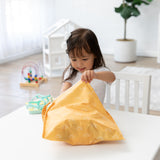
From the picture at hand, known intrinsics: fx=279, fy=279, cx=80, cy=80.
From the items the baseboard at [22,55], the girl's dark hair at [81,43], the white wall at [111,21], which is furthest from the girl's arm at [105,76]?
the white wall at [111,21]

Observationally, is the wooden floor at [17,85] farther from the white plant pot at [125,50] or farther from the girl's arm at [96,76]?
the girl's arm at [96,76]

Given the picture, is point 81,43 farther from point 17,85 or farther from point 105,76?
point 17,85

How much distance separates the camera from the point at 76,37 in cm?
117

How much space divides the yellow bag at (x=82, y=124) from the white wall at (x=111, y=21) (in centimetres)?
412

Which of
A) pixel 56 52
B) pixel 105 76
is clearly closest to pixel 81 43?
pixel 105 76

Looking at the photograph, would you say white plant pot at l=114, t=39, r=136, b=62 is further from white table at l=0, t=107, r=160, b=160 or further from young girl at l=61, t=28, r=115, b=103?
white table at l=0, t=107, r=160, b=160

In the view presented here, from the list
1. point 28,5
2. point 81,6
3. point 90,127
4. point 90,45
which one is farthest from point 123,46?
point 90,127

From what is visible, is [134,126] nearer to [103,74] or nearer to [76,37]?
[103,74]

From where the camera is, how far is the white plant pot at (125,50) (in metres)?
4.48

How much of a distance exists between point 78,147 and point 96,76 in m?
0.29

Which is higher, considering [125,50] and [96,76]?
[96,76]

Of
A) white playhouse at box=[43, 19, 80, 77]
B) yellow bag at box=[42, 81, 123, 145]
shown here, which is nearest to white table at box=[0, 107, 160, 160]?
yellow bag at box=[42, 81, 123, 145]

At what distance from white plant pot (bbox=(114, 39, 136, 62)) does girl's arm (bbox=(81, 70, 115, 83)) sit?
3.38 metres

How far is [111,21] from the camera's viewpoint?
5098 mm
